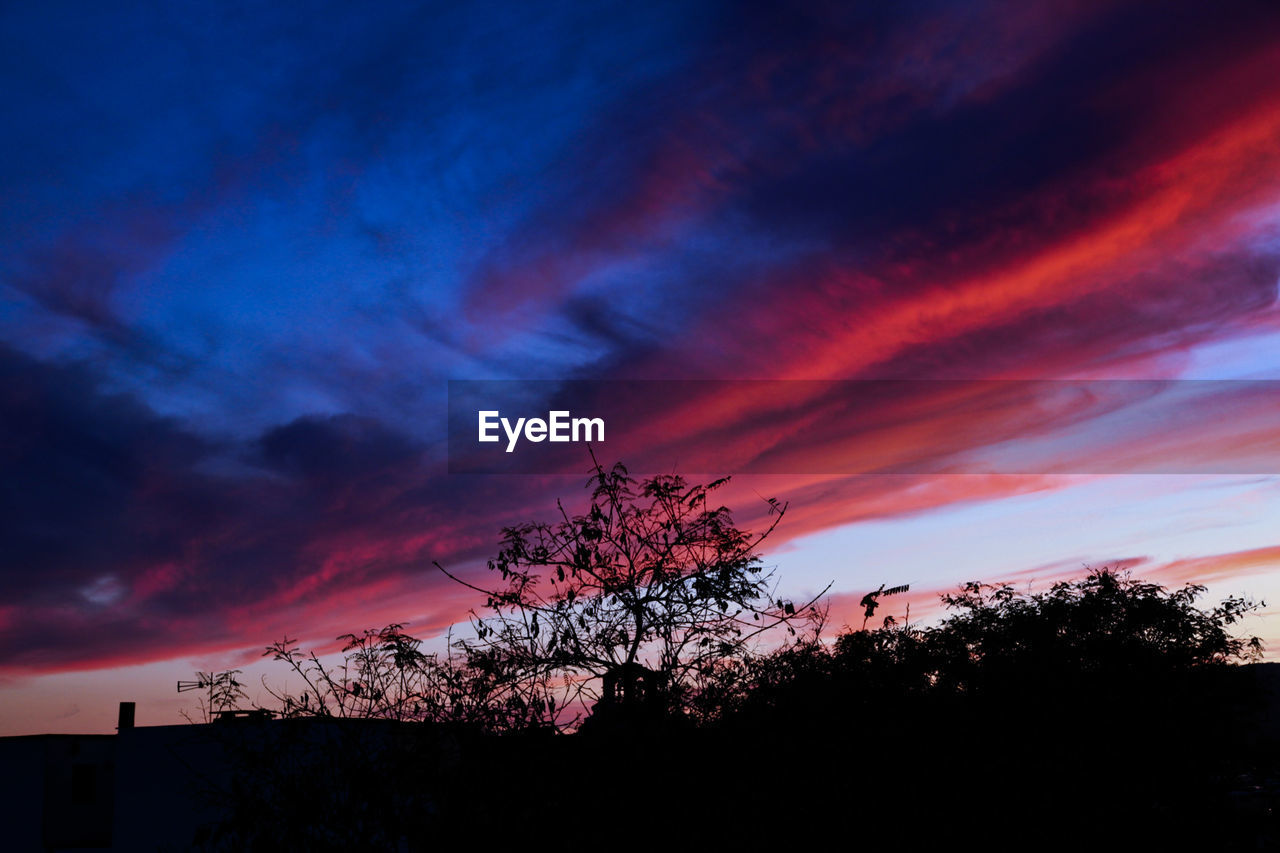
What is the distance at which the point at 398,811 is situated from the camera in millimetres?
10414

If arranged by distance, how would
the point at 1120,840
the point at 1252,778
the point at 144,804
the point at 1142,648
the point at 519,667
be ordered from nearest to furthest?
the point at 519,667, the point at 1120,840, the point at 1142,648, the point at 1252,778, the point at 144,804

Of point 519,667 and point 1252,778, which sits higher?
point 519,667

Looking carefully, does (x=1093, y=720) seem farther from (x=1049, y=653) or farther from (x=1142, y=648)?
(x=1142, y=648)

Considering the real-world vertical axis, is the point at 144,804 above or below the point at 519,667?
below

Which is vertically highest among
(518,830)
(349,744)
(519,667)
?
(519,667)

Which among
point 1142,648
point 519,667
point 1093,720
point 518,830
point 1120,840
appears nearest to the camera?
point 518,830

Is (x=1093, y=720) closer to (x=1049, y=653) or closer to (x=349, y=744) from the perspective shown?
(x=1049, y=653)

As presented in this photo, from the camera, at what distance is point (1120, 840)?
1416 cm

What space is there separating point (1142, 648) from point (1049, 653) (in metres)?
4.87

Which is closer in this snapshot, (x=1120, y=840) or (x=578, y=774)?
(x=578, y=774)

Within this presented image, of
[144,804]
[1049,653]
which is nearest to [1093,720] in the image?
[1049,653]

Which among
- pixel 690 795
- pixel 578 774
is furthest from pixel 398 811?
pixel 690 795

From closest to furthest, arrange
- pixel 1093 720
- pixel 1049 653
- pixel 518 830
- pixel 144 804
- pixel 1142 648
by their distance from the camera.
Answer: pixel 518 830, pixel 1093 720, pixel 1049 653, pixel 1142 648, pixel 144 804

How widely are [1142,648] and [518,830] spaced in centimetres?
1618
